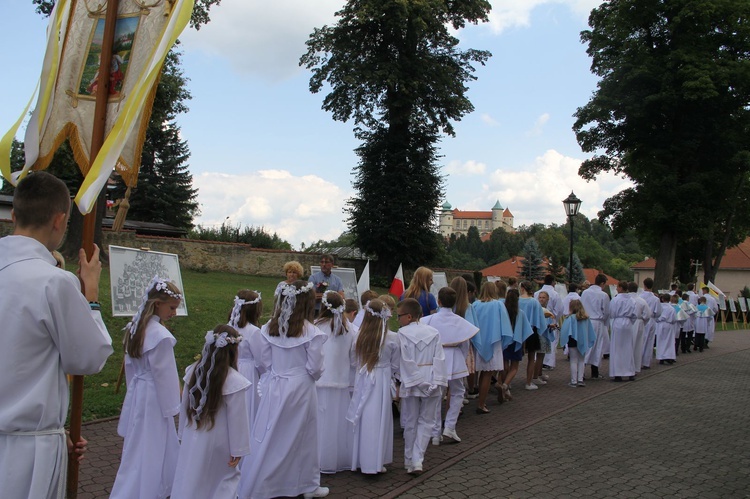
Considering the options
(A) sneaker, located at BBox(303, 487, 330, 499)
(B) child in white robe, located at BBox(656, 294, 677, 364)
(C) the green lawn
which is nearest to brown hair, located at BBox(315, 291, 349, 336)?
(A) sneaker, located at BBox(303, 487, 330, 499)

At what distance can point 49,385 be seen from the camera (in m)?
2.62

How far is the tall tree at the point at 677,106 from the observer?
28422 millimetres

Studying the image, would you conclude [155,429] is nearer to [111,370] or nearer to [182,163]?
[111,370]

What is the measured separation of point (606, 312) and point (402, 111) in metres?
18.7

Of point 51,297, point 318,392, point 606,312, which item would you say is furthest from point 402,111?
point 51,297

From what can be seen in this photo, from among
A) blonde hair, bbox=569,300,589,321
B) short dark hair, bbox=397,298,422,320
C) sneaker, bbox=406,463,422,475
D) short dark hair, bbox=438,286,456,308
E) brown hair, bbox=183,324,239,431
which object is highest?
short dark hair, bbox=438,286,456,308

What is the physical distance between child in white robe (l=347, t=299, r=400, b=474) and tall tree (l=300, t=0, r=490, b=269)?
2353cm

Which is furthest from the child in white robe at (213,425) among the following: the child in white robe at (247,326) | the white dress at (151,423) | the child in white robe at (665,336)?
the child in white robe at (665,336)

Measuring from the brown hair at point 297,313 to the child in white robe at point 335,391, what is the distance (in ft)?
2.20

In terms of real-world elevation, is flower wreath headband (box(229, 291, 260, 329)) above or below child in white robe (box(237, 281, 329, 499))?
above

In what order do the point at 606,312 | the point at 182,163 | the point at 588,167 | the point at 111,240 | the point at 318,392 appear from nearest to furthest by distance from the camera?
the point at 318,392
the point at 606,312
the point at 111,240
the point at 588,167
the point at 182,163

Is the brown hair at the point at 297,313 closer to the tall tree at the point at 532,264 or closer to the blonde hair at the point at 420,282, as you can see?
the blonde hair at the point at 420,282

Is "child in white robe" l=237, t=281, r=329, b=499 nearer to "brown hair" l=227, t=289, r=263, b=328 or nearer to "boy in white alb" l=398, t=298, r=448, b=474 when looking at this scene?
"brown hair" l=227, t=289, r=263, b=328

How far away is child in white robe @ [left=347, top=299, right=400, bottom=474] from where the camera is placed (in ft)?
21.7
